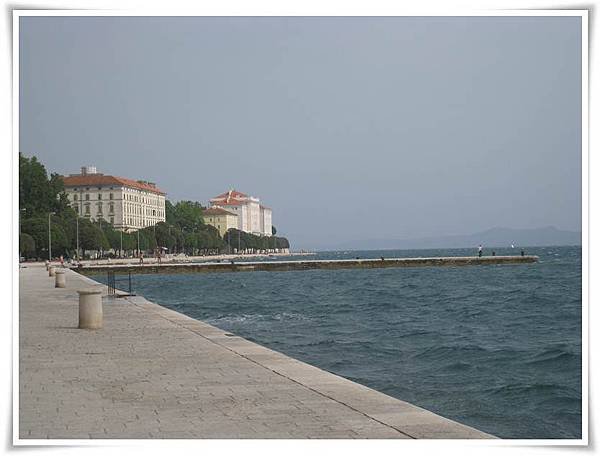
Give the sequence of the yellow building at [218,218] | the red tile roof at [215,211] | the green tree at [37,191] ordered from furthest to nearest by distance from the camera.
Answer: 1. the red tile roof at [215,211]
2. the yellow building at [218,218]
3. the green tree at [37,191]

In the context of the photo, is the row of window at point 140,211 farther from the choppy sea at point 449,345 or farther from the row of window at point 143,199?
the choppy sea at point 449,345

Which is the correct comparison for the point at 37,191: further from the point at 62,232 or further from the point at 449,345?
the point at 449,345

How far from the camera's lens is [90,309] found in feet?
53.0

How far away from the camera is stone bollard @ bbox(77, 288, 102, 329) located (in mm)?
15992

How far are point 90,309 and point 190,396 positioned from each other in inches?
308

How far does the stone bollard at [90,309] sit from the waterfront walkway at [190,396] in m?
1.29

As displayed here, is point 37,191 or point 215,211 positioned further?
point 215,211

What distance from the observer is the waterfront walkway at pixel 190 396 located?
7238 mm

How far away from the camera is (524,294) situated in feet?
140

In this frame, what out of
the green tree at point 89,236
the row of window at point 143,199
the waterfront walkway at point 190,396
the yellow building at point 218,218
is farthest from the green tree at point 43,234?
the yellow building at point 218,218

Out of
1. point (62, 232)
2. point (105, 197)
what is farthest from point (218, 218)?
point (62, 232)
